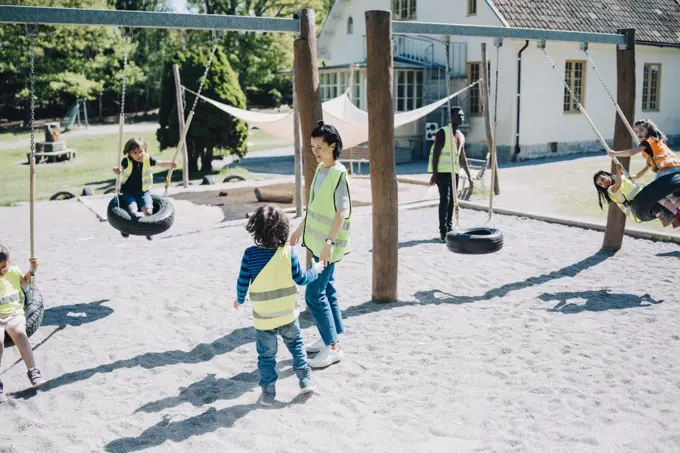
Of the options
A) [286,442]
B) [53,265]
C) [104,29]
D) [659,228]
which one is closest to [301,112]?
[286,442]

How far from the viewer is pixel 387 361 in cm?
503

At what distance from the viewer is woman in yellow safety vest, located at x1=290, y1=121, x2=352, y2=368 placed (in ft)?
15.8

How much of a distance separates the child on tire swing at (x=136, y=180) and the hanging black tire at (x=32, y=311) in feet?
6.30

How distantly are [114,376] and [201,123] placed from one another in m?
13.0

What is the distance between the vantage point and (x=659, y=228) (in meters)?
9.52

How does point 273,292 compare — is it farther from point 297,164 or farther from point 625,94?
point 297,164

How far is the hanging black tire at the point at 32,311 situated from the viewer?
496 centimetres

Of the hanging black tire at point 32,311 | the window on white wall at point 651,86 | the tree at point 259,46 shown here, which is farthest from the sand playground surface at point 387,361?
the tree at point 259,46

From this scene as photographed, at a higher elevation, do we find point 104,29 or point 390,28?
point 104,29

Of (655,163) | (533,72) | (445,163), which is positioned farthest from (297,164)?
(533,72)

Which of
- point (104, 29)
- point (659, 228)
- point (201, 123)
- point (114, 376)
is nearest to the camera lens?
point (114, 376)

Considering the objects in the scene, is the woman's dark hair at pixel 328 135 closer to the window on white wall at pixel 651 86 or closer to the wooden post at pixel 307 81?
the wooden post at pixel 307 81

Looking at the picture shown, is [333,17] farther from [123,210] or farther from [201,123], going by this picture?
[123,210]

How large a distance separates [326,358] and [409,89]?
18.2m
